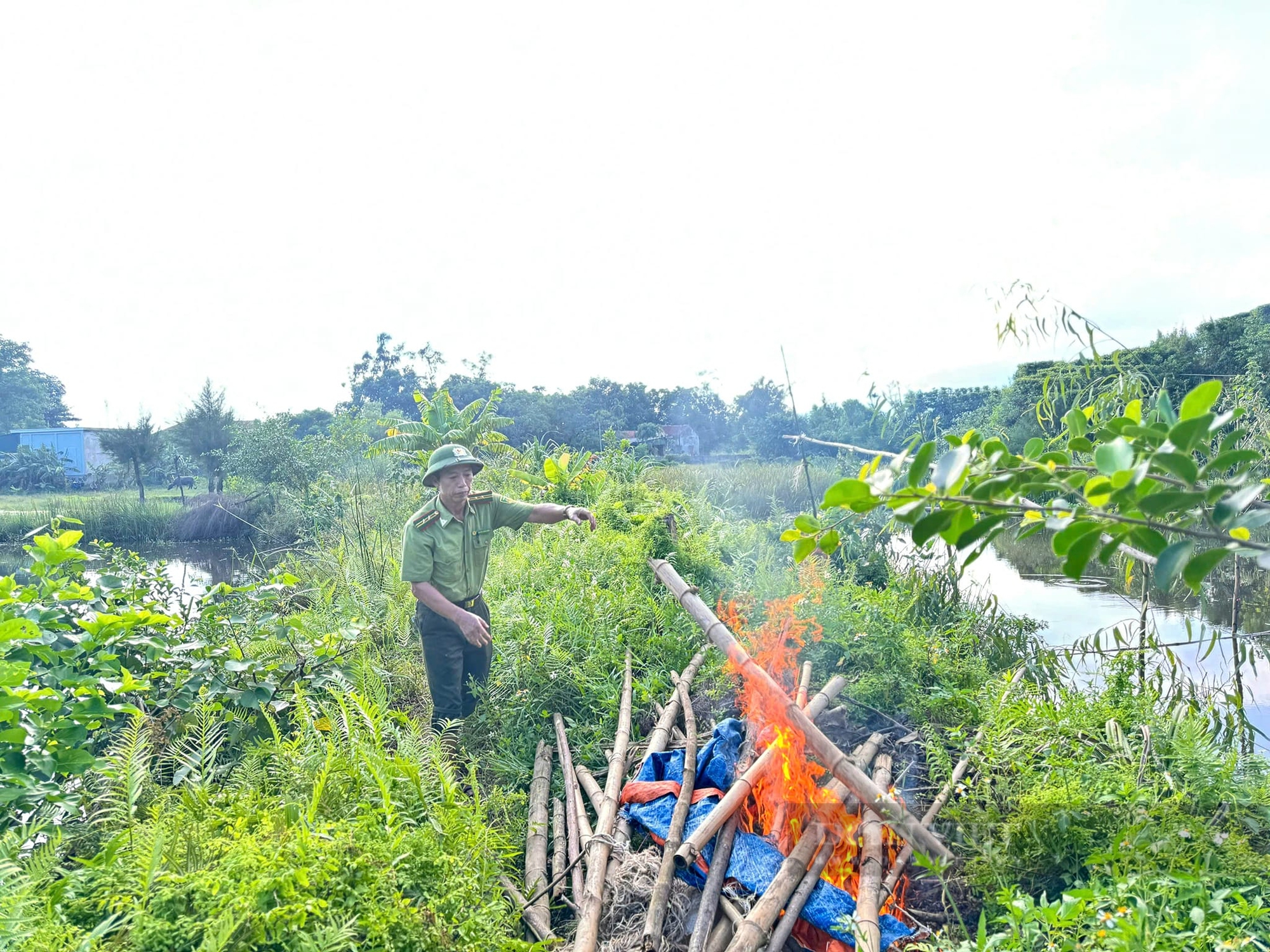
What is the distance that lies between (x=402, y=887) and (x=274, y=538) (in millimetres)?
16540

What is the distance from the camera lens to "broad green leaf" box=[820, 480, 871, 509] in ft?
3.35

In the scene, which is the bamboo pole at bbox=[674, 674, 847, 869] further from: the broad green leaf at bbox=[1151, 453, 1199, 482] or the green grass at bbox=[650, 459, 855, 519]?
the green grass at bbox=[650, 459, 855, 519]

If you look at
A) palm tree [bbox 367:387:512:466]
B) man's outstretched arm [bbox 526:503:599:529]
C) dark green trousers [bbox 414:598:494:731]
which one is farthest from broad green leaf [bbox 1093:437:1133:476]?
palm tree [bbox 367:387:512:466]

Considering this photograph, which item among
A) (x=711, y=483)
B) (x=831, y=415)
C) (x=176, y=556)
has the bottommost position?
(x=176, y=556)

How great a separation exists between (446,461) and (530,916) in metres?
2.67

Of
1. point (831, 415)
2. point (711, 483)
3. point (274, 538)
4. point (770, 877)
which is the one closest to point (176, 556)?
point (274, 538)

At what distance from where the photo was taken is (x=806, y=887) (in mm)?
2898

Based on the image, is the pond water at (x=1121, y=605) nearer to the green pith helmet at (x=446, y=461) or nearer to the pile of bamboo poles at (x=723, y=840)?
the pile of bamboo poles at (x=723, y=840)

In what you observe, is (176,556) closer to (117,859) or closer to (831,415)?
(831,415)

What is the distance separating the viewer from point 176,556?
1792 centimetres

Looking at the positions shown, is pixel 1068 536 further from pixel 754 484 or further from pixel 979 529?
pixel 754 484

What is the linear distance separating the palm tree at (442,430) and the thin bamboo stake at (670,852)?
36.9 ft

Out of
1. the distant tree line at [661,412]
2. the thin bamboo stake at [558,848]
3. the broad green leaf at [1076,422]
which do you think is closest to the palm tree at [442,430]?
the distant tree line at [661,412]

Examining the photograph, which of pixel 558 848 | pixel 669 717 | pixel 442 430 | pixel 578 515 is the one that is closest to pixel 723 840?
pixel 558 848
